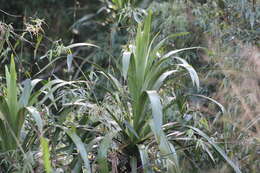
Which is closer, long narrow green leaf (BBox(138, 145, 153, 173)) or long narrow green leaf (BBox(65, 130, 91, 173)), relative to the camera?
long narrow green leaf (BBox(65, 130, 91, 173))

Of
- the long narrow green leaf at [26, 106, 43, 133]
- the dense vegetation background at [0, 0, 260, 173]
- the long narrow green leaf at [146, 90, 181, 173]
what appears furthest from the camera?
the dense vegetation background at [0, 0, 260, 173]

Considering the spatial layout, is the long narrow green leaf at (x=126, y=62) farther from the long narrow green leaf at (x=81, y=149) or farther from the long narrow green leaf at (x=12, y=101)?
the long narrow green leaf at (x=12, y=101)

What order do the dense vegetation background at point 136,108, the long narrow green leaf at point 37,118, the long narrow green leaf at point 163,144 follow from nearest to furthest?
the long narrow green leaf at point 37,118 < the long narrow green leaf at point 163,144 < the dense vegetation background at point 136,108

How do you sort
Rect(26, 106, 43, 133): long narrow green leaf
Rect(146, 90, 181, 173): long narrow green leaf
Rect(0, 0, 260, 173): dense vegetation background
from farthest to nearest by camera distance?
Rect(0, 0, 260, 173): dense vegetation background < Rect(146, 90, 181, 173): long narrow green leaf < Rect(26, 106, 43, 133): long narrow green leaf

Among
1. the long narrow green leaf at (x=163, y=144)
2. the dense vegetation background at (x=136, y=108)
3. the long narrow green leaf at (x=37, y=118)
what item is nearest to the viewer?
the long narrow green leaf at (x=37, y=118)

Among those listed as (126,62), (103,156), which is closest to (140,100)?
(126,62)

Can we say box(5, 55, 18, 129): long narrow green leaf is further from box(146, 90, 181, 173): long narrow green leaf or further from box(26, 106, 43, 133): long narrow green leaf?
box(146, 90, 181, 173): long narrow green leaf

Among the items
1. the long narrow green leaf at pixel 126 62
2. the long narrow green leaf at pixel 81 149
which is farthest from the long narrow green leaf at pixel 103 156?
the long narrow green leaf at pixel 126 62

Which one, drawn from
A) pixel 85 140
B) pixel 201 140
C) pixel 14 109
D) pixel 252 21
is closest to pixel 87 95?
pixel 85 140

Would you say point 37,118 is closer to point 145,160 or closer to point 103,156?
point 103,156

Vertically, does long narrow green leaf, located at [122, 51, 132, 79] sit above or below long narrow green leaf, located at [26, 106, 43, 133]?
above

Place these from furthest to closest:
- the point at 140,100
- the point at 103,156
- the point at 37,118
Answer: the point at 140,100, the point at 103,156, the point at 37,118

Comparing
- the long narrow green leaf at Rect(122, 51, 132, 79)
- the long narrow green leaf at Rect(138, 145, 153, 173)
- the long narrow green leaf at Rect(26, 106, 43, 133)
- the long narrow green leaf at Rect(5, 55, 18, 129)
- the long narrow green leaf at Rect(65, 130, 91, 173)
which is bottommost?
the long narrow green leaf at Rect(138, 145, 153, 173)

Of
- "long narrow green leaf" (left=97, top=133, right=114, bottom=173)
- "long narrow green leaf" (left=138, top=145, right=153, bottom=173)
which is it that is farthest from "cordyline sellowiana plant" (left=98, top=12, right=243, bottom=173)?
"long narrow green leaf" (left=97, top=133, right=114, bottom=173)
